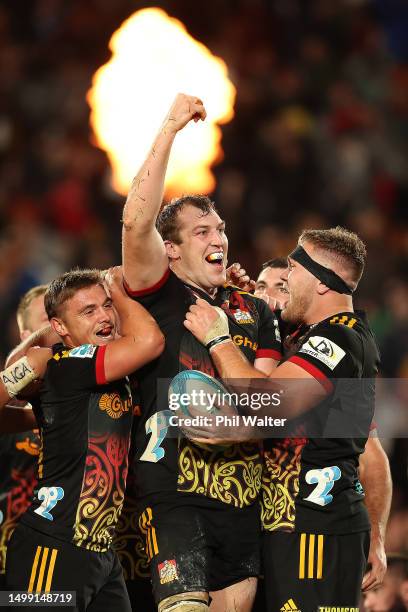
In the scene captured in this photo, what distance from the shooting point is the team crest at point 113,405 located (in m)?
4.32

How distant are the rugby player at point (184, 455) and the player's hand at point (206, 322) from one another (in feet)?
0.26

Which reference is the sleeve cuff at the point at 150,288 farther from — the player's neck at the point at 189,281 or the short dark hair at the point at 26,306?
the short dark hair at the point at 26,306

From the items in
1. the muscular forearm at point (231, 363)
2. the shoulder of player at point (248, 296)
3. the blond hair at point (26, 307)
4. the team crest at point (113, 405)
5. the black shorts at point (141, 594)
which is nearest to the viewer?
the muscular forearm at point (231, 363)

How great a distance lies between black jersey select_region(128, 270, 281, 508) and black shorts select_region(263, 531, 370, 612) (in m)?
0.26


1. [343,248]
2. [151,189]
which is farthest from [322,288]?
[151,189]

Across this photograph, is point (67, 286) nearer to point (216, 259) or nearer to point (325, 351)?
point (216, 259)

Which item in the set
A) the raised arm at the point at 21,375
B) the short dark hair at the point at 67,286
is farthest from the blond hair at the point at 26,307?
the raised arm at the point at 21,375

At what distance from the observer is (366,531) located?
4.36m

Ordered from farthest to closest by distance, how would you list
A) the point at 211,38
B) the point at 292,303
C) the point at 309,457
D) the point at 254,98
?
the point at 211,38, the point at 254,98, the point at 292,303, the point at 309,457

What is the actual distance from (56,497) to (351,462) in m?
1.26

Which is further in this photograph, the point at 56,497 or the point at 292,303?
the point at 292,303

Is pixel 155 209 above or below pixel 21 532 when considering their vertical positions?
above

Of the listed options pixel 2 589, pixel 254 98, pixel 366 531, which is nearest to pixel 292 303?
pixel 366 531

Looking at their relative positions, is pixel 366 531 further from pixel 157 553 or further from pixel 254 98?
pixel 254 98
